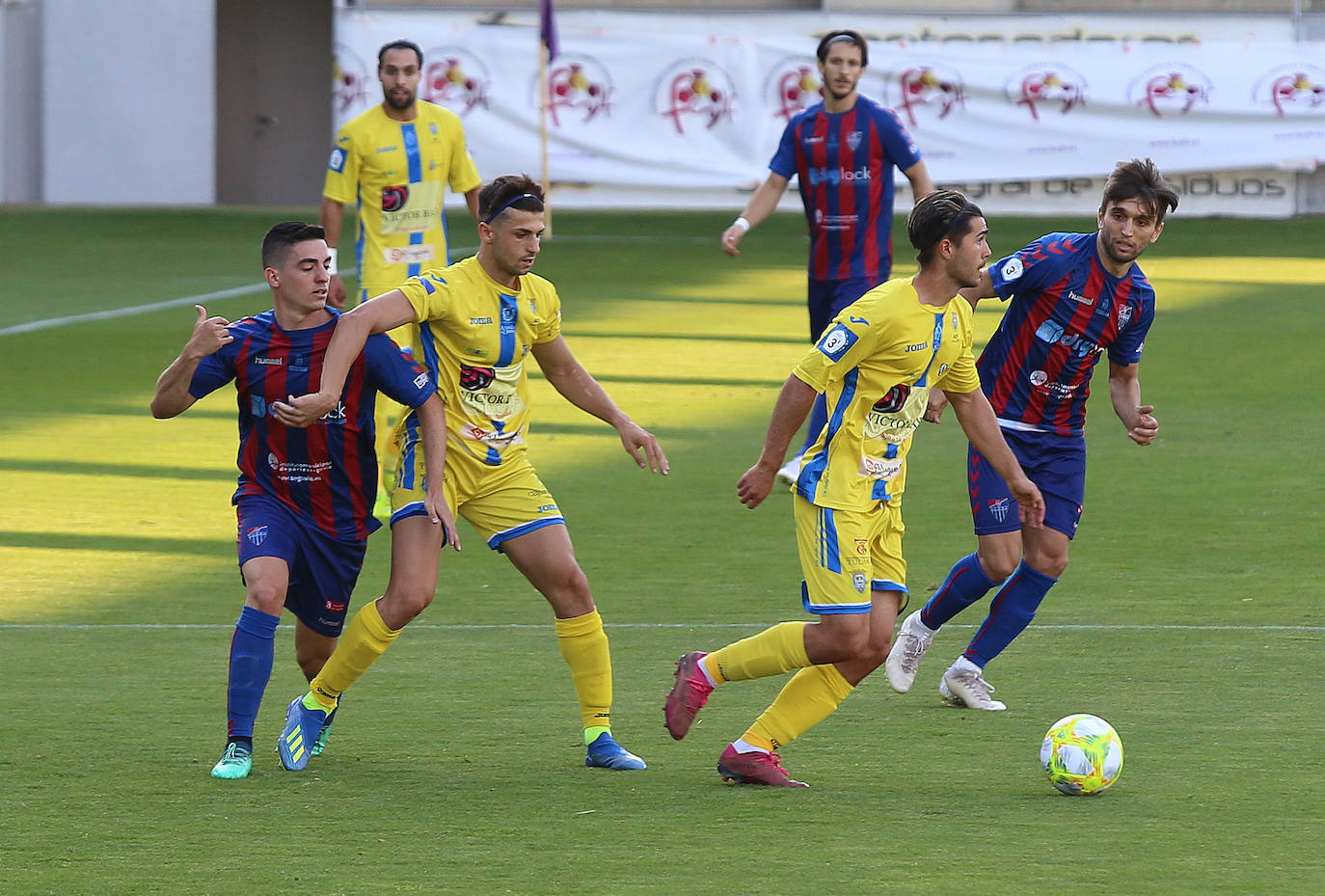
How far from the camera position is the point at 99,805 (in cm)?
511

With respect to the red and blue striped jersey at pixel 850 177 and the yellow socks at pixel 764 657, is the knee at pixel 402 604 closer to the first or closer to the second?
the yellow socks at pixel 764 657

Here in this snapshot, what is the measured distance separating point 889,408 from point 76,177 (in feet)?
91.3

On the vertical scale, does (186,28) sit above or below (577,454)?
above

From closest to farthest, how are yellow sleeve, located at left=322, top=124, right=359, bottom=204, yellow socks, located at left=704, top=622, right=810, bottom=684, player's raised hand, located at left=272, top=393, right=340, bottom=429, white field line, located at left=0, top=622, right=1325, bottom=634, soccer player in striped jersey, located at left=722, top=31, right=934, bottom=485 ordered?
player's raised hand, located at left=272, top=393, right=340, bottom=429
yellow socks, located at left=704, top=622, right=810, bottom=684
white field line, located at left=0, top=622, right=1325, bottom=634
yellow sleeve, located at left=322, top=124, right=359, bottom=204
soccer player in striped jersey, located at left=722, top=31, right=934, bottom=485

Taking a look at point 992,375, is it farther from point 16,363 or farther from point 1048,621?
point 16,363

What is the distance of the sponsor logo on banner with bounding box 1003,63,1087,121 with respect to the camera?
25.6 m

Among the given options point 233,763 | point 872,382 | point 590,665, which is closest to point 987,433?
point 872,382

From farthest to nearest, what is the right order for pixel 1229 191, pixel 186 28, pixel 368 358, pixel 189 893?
pixel 186 28, pixel 1229 191, pixel 368 358, pixel 189 893

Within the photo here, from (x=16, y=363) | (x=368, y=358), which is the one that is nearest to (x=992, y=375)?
(x=368, y=358)

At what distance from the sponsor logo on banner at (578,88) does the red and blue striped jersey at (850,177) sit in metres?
17.0

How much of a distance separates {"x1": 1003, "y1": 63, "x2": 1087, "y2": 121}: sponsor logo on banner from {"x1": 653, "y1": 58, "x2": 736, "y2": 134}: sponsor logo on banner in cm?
380

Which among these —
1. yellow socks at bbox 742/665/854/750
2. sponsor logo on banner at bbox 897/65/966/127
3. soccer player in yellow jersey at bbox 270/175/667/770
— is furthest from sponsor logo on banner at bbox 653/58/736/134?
yellow socks at bbox 742/665/854/750

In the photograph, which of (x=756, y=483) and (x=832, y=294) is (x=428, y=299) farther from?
(x=832, y=294)

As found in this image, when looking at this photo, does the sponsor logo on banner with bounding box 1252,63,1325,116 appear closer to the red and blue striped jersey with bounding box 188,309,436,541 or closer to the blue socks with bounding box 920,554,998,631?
the blue socks with bounding box 920,554,998,631
